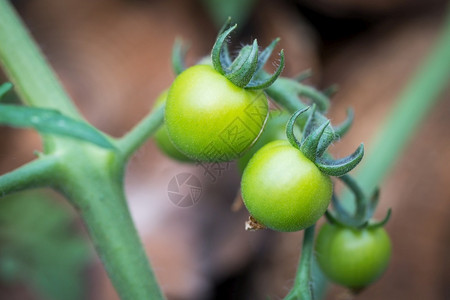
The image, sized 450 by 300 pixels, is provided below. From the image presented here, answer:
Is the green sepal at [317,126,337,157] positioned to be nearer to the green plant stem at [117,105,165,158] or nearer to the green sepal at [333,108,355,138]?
the green sepal at [333,108,355,138]

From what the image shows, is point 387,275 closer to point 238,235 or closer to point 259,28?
point 238,235

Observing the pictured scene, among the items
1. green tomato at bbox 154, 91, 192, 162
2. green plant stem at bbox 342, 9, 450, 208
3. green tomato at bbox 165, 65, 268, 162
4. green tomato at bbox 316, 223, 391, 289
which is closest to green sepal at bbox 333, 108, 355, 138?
green tomato at bbox 165, 65, 268, 162

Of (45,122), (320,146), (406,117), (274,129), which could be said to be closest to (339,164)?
(320,146)

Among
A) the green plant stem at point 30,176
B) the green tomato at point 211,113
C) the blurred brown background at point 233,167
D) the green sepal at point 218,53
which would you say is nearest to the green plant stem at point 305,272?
the green tomato at point 211,113

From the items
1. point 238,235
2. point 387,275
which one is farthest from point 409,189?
point 238,235

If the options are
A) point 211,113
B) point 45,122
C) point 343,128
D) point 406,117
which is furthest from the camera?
point 406,117

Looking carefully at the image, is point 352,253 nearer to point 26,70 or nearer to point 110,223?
point 110,223
